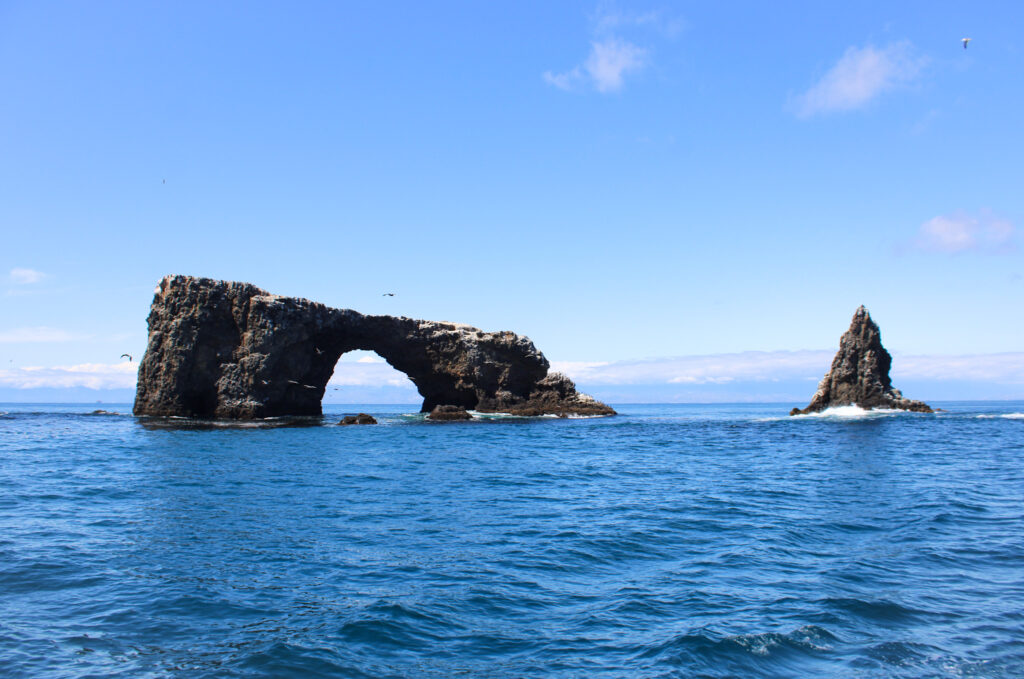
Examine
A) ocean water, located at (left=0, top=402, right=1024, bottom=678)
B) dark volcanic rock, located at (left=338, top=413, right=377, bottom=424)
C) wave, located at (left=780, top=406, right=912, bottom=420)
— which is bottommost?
ocean water, located at (left=0, top=402, right=1024, bottom=678)

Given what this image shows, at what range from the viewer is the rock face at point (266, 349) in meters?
50.3

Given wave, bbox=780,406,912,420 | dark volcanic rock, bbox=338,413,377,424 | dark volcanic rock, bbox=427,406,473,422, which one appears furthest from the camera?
dark volcanic rock, bbox=427,406,473,422

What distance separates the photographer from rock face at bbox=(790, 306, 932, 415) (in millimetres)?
59938

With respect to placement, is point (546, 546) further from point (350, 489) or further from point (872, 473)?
point (872, 473)

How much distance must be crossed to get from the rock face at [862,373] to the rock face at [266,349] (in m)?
29.0

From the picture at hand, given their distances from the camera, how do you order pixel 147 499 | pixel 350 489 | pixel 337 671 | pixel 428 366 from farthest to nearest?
pixel 428 366 → pixel 350 489 → pixel 147 499 → pixel 337 671

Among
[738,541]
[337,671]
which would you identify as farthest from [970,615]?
[337,671]

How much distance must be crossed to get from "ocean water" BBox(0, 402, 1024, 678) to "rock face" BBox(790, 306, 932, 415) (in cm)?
3801

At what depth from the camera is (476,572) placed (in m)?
11.1

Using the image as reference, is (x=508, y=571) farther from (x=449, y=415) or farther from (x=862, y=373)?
(x=862, y=373)

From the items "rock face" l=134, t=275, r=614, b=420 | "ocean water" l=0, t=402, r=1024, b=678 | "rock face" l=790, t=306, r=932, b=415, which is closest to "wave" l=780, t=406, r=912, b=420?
"rock face" l=790, t=306, r=932, b=415

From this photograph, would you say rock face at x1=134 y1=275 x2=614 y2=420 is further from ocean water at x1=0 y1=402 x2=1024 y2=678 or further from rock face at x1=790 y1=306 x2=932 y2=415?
rock face at x1=790 y1=306 x2=932 y2=415

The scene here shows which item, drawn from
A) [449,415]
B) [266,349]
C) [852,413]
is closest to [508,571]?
[266,349]

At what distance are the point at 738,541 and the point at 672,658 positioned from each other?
6446 mm
